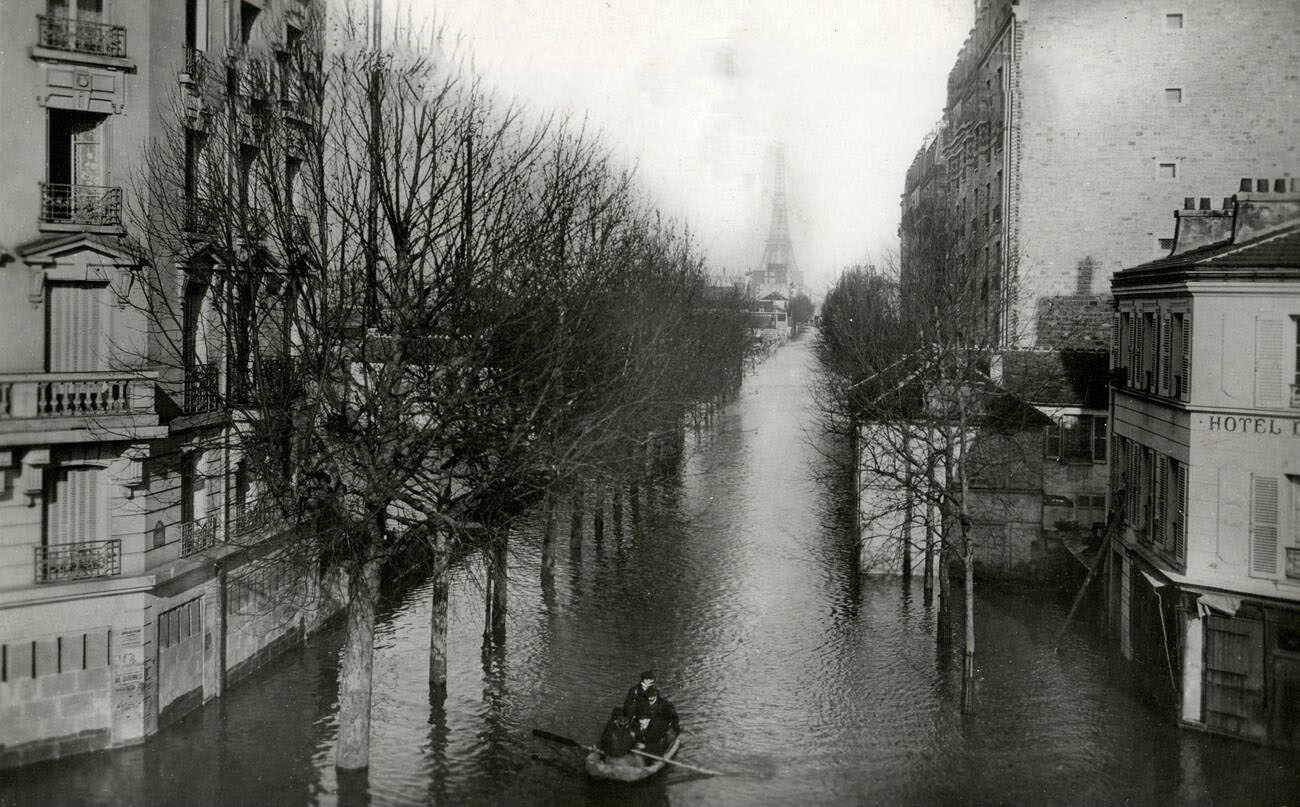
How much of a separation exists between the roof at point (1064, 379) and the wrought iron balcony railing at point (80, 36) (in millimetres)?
25342

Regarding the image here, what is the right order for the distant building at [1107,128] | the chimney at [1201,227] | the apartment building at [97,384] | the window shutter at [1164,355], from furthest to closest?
the distant building at [1107,128], the chimney at [1201,227], the window shutter at [1164,355], the apartment building at [97,384]

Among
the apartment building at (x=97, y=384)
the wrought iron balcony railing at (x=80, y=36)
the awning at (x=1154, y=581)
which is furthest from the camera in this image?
the awning at (x=1154, y=581)

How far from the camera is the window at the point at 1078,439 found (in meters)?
35.3

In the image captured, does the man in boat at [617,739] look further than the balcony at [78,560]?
No

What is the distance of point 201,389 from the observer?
71.6 feet

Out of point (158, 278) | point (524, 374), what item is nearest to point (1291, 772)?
point (524, 374)

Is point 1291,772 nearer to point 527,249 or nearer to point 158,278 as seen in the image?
point 527,249

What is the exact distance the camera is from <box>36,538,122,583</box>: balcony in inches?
743

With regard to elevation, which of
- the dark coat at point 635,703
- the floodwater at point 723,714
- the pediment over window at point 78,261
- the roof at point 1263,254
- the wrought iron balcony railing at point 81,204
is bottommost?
the floodwater at point 723,714

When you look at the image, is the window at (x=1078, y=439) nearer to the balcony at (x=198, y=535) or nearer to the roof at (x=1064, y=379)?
the roof at (x=1064, y=379)

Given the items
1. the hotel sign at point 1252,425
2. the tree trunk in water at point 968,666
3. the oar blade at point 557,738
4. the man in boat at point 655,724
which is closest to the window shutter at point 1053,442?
the tree trunk in water at point 968,666

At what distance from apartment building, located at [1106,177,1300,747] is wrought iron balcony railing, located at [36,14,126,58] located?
20430 mm

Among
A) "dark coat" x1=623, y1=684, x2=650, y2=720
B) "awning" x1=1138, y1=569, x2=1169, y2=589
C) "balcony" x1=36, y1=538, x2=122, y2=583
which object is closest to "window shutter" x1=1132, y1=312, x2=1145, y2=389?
"awning" x1=1138, y1=569, x2=1169, y2=589

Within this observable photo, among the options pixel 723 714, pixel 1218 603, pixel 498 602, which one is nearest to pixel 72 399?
pixel 498 602
